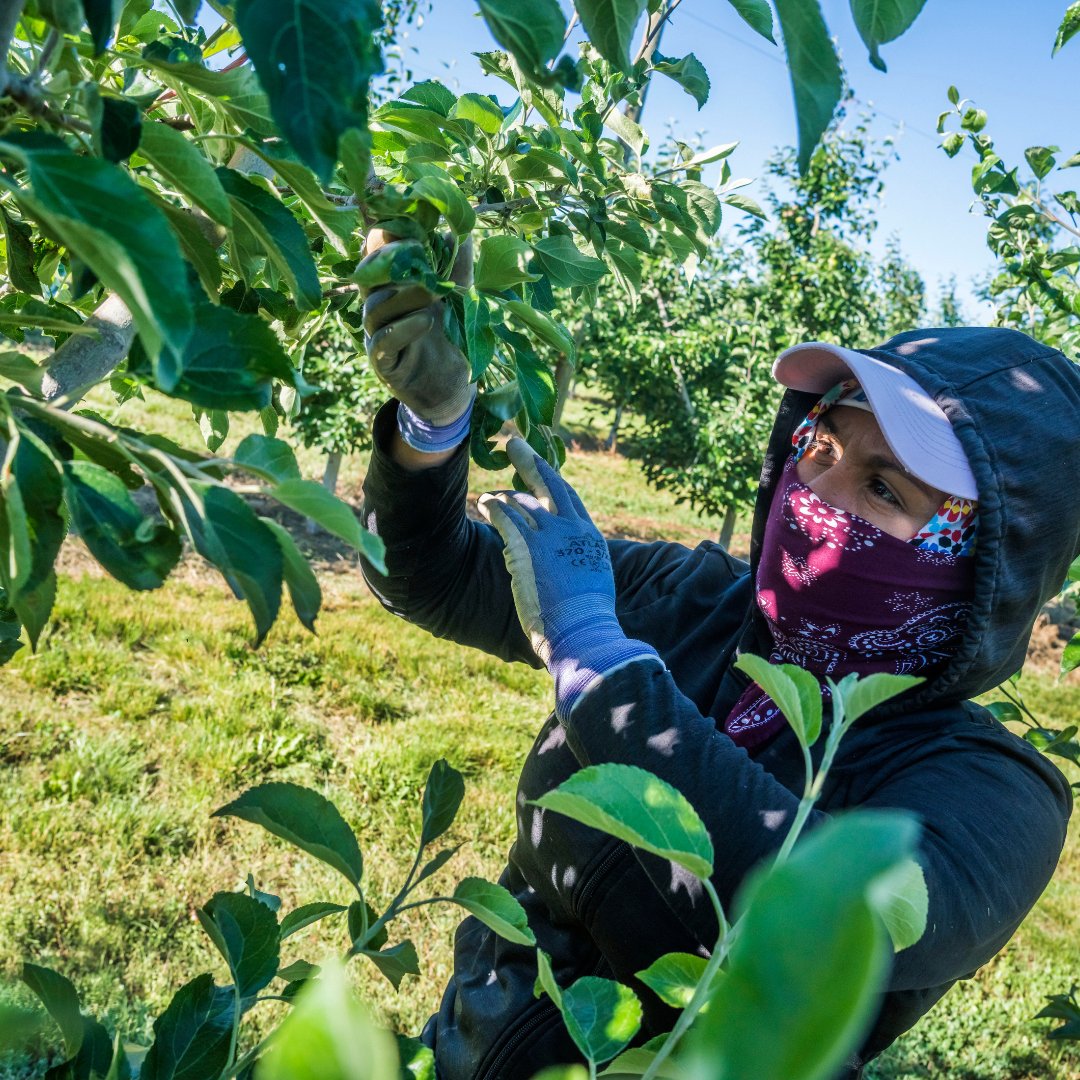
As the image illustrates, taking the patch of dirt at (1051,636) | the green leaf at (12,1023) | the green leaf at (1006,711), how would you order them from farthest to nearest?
the patch of dirt at (1051,636), the green leaf at (1006,711), the green leaf at (12,1023)

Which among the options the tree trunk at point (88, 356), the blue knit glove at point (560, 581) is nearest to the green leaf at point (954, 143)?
the blue knit glove at point (560, 581)

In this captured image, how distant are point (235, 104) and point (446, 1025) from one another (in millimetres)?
1448

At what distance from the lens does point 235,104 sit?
0.80m

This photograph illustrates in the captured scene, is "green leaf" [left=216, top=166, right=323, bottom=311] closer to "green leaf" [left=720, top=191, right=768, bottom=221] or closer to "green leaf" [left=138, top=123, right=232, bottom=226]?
"green leaf" [left=138, top=123, right=232, bottom=226]

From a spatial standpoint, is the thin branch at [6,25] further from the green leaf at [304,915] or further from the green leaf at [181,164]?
the green leaf at [304,915]

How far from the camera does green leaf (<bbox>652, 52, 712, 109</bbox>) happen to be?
1188 millimetres

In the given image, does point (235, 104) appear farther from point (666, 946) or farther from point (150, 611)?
point (150, 611)

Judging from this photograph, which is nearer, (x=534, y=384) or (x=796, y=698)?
(x=796, y=698)

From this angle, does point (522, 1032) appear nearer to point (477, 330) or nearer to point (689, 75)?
point (477, 330)

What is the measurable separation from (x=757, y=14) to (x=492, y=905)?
2.29 ft

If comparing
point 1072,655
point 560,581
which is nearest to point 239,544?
point 560,581

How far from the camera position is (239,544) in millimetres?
549

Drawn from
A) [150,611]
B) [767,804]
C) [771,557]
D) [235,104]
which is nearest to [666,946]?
[767,804]

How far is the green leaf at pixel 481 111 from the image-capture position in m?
1.16
